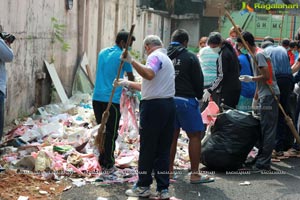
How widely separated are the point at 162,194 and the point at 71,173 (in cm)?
136

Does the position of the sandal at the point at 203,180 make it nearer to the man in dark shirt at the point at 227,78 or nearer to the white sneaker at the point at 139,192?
the white sneaker at the point at 139,192

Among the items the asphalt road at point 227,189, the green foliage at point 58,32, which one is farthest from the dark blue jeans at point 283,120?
the green foliage at point 58,32

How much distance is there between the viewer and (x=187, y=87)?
590 centimetres

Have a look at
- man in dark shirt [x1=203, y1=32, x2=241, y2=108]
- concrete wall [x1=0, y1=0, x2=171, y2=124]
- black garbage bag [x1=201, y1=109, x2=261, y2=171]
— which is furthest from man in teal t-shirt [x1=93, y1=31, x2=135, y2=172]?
concrete wall [x1=0, y1=0, x2=171, y2=124]

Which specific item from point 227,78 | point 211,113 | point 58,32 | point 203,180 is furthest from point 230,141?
point 58,32

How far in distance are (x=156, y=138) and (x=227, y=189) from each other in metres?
1.27

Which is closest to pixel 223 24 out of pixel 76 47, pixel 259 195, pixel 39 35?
pixel 76 47

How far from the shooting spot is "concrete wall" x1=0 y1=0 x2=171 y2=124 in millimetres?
8141

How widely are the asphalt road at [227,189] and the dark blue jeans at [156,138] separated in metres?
0.36

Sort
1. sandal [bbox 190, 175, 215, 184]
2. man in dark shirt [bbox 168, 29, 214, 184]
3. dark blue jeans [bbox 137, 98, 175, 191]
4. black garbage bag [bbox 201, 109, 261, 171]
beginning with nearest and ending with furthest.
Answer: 1. dark blue jeans [bbox 137, 98, 175, 191]
2. man in dark shirt [bbox 168, 29, 214, 184]
3. sandal [bbox 190, 175, 215, 184]
4. black garbage bag [bbox 201, 109, 261, 171]

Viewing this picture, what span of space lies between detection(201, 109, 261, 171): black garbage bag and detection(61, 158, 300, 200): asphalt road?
0.17m

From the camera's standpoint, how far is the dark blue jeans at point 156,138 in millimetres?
5156

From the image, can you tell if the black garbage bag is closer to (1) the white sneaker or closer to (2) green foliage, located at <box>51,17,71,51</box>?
(1) the white sneaker

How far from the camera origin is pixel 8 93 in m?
7.91
